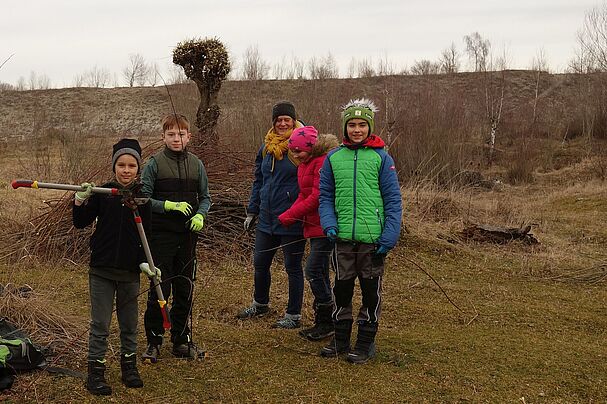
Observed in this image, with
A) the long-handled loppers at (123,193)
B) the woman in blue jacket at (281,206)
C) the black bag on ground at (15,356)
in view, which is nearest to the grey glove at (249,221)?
the woman in blue jacket at (281,206)

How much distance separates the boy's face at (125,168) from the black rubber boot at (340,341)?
178cm

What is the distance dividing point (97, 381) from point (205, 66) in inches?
259

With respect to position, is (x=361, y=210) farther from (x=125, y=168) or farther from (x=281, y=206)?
(x=125, y=168)

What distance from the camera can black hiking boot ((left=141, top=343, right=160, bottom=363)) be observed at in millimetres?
4215

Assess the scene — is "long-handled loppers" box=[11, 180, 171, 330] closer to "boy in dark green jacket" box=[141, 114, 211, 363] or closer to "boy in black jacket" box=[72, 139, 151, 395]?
"boy in black jacket" box=[72, 139, 151, 395]

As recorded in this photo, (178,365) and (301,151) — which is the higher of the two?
(301,151)

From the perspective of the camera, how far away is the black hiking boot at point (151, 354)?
13.8 feet

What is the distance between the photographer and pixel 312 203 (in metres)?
4.60

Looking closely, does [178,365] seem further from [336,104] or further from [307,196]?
[336,104]

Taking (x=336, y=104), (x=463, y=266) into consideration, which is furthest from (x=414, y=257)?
(x=336, y=104)

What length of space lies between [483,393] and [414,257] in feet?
15.6

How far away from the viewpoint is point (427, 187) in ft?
45.2

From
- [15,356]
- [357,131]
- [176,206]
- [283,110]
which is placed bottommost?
[15,356]

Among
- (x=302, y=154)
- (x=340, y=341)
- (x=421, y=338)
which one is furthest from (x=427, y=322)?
(x=302, y=154)
